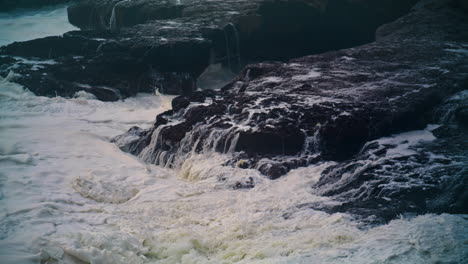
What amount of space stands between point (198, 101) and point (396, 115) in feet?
9.90

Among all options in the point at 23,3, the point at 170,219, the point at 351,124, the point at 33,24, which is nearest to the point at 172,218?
the point at 170,219

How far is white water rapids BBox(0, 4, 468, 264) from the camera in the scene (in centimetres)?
428

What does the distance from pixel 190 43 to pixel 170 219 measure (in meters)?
6.73

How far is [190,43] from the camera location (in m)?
11.4

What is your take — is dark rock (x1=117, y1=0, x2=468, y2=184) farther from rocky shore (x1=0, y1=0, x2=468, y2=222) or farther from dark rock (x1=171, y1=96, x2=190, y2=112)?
dark rock (x1=171, y1=96, x2=190, y2=112)

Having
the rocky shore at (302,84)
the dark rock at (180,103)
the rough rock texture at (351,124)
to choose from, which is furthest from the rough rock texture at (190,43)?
the rough rock texture at (351,124)

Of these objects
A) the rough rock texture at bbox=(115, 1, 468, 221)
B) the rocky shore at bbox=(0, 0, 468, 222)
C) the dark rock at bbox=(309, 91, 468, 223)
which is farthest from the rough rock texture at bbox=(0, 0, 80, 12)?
the dark rock at bbox=(309, 91, 468, 223)

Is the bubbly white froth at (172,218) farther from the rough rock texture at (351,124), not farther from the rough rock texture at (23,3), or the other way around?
the rough rock texture at (23,3)

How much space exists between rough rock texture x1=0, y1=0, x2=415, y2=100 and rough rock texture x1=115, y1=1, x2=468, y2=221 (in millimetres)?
2582

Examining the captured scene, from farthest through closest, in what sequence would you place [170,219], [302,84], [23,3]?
1. [23,3]
2. [302,84]
3. [170,219]

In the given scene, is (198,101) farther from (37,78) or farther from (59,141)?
(37,78)

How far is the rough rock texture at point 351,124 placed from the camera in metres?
5.36

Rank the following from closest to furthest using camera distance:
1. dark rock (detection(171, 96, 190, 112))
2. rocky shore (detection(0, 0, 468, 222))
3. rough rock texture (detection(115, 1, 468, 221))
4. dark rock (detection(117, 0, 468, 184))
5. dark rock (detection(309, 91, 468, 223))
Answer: dark rock (detection(309, 91, 468, 223)) < rough rock texture (detection(115, 1, 468, 221)) < rocky shore (detection(0, 0, 468, 222)) < dark rock (detection(117, 0, 468, 184)) < dark rock (detection(171, 96, 190, 112))

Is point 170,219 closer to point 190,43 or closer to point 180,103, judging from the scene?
point 180,103
